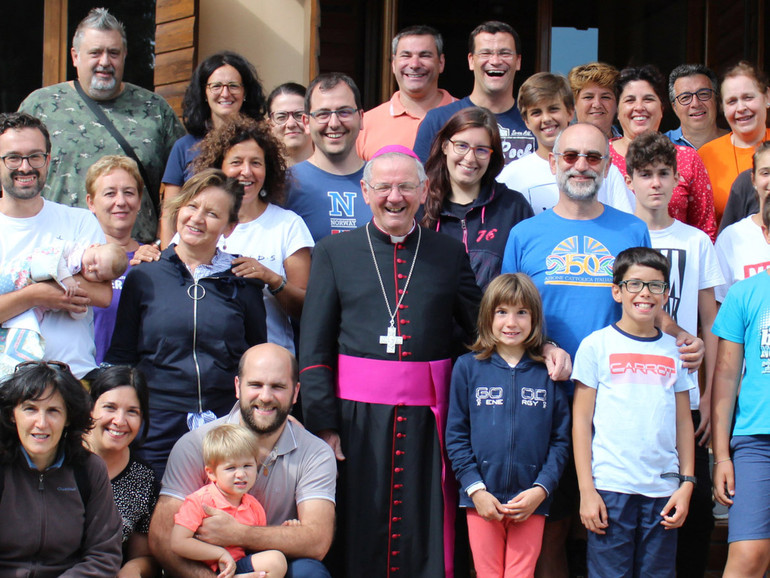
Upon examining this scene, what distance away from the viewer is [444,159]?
4.62m

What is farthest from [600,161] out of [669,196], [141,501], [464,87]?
[464,87]

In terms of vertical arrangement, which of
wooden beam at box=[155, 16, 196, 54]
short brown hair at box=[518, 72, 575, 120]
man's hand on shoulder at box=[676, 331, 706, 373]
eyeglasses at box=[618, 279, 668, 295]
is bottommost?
man's hand on shoulder at box=[676, 331, 706, 373]

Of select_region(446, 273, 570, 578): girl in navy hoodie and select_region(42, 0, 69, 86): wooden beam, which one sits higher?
select_region(42, 0, 69, 86): wooden beam

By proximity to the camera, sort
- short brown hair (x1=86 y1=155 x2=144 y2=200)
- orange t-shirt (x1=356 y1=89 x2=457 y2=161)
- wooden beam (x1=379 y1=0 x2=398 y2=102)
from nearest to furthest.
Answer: short brown hair (x1=86 y1=155 x2=144 y2=200), orange t-shirt (x1=356 y1=89 x2=457 y2=161), wooden beam (x1=379 y1=0 x2=398 y2=102)

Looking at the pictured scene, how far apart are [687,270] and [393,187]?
57.5 inches

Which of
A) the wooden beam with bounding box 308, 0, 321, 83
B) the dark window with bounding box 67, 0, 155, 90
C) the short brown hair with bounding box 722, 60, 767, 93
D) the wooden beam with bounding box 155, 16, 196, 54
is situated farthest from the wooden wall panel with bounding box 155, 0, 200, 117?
the short brown hair with bounding box 722, 60, 767, 93

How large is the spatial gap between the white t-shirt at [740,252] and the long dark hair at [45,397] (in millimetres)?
2962

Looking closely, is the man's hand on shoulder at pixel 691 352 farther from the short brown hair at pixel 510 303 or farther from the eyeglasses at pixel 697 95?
the eyeglasses at pixel 697 95

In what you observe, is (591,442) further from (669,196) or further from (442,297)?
(669,196)

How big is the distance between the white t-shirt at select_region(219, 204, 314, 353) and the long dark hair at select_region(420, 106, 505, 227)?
0.61 meters

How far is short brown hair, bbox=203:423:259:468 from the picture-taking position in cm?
371

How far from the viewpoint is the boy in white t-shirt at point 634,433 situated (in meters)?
3.89

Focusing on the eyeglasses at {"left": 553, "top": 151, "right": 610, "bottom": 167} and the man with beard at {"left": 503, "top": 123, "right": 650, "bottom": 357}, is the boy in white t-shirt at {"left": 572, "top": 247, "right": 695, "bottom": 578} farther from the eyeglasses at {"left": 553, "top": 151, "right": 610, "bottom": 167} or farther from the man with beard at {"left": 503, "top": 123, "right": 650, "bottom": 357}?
the eyeglasses at {"left": 553, "top": 151, "right": 610, "bottom": 167}

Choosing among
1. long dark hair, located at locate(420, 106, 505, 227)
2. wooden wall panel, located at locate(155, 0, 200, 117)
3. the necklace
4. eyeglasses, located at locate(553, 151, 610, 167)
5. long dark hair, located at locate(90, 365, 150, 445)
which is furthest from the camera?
wooden wall panel, located at locate(155, 0, 200, 117)
